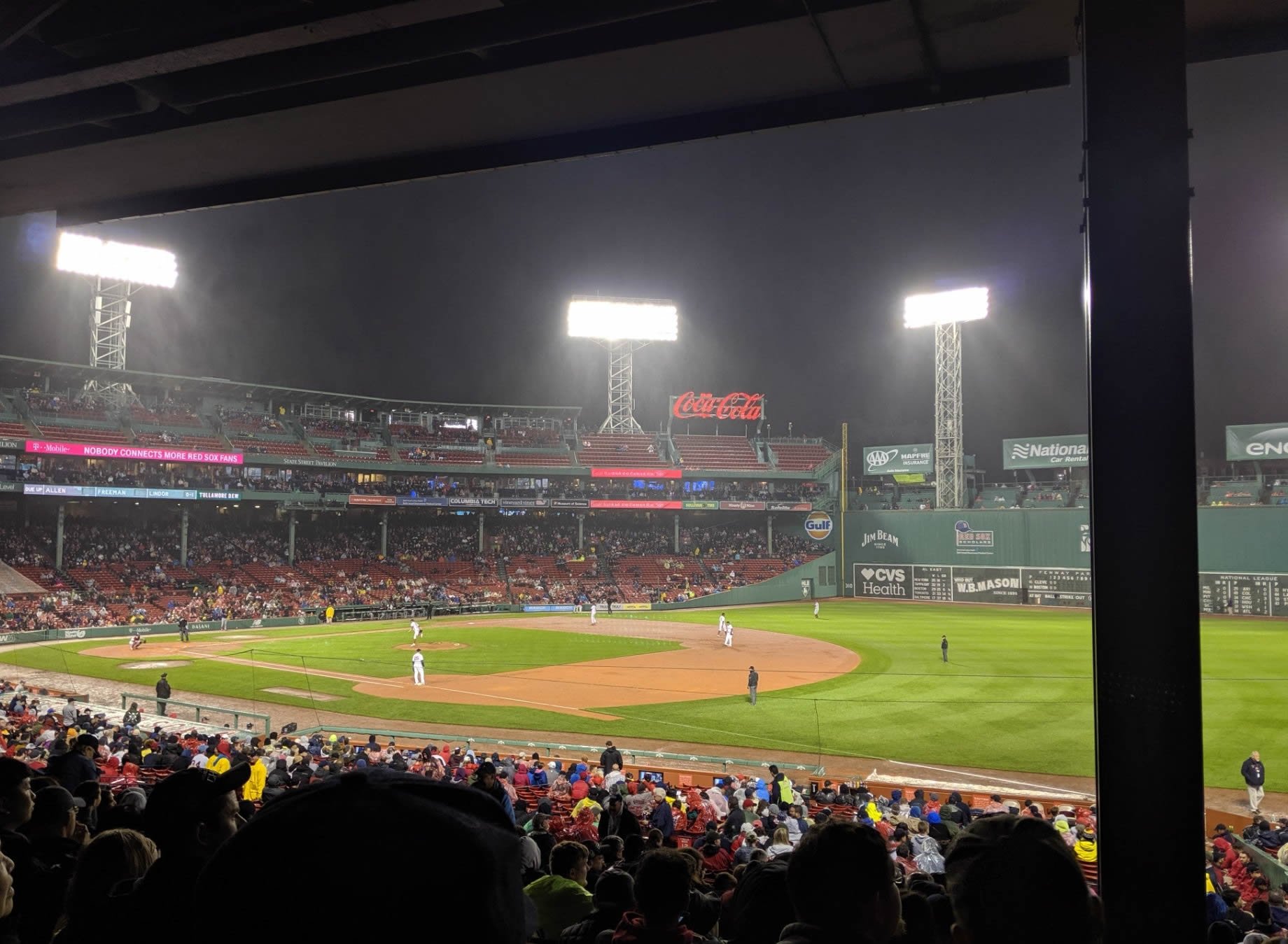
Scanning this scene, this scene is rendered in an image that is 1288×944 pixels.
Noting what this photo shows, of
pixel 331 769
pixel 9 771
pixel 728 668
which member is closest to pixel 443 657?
pixel 728 668

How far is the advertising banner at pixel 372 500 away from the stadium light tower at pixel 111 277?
1597cm

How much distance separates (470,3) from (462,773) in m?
11.7

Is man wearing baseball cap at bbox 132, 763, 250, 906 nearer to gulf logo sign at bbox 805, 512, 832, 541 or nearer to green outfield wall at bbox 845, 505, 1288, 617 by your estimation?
green outfield wall at bbox 845, 505, 1288, 617

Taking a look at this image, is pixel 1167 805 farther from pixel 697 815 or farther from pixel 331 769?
pixel 331 769

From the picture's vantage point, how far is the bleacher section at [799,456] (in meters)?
77.2

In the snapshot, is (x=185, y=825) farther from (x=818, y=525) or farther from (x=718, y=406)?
(x=718, y=406)

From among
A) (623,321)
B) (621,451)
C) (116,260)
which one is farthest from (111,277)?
(621,451)

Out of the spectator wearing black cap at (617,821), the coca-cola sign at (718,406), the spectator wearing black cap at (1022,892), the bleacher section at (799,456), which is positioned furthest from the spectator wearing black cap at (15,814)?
the coca-cola sign at (718,406)

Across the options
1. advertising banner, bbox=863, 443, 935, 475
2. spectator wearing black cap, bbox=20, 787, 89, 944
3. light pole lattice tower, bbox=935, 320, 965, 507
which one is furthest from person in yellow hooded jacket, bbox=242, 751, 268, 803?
advertising banner, bbox=863, 443, 935, 475

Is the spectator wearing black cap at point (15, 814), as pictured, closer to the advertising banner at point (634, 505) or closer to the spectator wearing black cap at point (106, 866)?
the spectator wearing black cap at point (106, 866)

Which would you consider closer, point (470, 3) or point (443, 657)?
point (470, 3)

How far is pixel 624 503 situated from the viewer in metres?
69.6

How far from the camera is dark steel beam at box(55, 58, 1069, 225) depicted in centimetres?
613

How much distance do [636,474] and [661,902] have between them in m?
67.7
